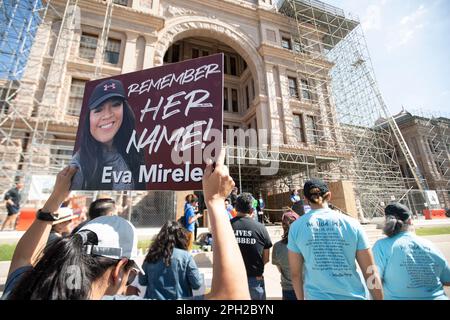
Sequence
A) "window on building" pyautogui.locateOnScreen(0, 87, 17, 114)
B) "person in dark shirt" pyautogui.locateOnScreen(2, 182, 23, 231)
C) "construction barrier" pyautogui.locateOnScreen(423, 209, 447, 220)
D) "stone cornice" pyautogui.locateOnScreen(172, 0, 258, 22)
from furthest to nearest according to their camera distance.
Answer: "stone cornice" pyautogui.locateOnScreen(172, 0, 258, 22), "construction barrier" pyautogui.locateOnScreen(423, 209, 447, 220), "window on building" pyautogui.locateOnScreen(0, 87, 17, 114), "person in dark shirt" pyautogui.locateOnScreen(2, 182, 23, 231)

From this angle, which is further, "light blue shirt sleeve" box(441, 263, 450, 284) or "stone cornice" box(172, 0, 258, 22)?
"stone cornice" box(172, 0, 258, 22)

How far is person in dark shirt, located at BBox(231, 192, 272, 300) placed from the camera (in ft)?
8.82

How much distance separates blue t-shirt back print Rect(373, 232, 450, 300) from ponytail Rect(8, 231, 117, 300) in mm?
2406

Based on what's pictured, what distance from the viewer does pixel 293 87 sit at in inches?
759

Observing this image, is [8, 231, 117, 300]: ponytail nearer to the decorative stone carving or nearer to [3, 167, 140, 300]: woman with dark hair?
[3, 167, 140, 300]: woman with dark hair

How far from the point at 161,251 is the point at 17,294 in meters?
1.52

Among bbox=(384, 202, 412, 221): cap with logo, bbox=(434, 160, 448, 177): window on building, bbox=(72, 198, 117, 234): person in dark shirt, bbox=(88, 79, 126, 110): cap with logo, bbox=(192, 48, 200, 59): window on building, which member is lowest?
bbox=(384, 202, 412, 221): cap with logo

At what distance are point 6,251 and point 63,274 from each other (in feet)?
25.1

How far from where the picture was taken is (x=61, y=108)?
12797 millimetres

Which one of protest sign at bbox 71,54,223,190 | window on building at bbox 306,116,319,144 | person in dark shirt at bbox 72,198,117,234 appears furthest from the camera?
window on building at bbox 306,116,319,144

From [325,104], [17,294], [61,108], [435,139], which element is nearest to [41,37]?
[61,108]

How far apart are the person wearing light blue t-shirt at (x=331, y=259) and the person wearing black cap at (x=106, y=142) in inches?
62.4

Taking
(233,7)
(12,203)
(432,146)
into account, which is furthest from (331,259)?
(432,146)

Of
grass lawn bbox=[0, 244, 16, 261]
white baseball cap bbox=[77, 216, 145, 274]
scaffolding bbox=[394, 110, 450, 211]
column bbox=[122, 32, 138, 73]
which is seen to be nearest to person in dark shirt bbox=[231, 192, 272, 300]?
white baseball cap bbox=[77, 216, 145, 274]
